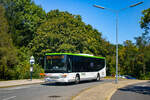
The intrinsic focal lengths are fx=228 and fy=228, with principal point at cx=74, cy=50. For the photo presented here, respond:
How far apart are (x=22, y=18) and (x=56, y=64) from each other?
27.9 m

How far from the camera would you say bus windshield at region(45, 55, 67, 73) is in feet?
68.2

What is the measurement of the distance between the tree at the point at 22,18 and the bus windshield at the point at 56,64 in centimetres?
2625

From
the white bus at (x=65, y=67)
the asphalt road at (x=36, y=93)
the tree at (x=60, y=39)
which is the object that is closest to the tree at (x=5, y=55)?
the white bus at (x=65, y=67)

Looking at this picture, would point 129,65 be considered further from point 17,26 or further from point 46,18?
point 17,26

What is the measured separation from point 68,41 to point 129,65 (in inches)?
1257

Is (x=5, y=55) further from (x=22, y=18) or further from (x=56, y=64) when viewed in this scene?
(x=22, y=18)

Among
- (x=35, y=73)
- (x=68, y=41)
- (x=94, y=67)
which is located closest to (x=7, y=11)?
(x=68, y=41)

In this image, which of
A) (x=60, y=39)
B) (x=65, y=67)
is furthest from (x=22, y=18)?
(x=65, y=67)

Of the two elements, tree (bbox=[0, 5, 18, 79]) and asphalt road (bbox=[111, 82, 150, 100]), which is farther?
tree (bbox=[0, 5, 18, 79])

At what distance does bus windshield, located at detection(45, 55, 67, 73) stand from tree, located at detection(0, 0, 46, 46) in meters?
26.2

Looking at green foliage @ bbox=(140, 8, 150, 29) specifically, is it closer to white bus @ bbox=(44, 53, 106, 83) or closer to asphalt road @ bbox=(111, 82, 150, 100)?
asphalt road @ bbox=(111, 82, 150, 100)

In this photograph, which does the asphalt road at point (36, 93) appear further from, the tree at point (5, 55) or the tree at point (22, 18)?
the tree at point (22, 18)

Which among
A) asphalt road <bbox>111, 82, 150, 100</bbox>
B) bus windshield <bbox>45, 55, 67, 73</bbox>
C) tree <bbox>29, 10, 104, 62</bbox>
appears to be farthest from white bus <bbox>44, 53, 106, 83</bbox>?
tree <bbox>29, 10, 104, 62</bbox>

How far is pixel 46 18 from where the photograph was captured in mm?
49844
